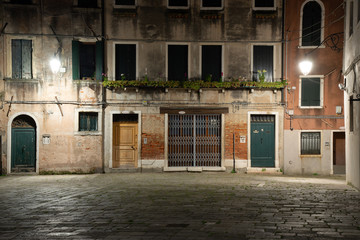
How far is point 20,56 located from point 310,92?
45.2 feet

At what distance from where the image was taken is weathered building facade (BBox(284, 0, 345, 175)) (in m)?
17.2

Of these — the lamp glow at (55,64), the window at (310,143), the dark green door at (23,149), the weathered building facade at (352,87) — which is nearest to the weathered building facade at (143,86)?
the dark green door at (23,149)

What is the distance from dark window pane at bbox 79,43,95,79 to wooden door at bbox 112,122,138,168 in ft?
8.99

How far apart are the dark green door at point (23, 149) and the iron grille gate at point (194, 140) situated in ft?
21.2

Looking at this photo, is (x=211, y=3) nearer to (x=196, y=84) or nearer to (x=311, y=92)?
(x=196, y=84)

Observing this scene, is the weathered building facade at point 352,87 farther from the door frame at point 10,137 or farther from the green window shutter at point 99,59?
the door frame at point 10,137

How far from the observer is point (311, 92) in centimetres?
1733

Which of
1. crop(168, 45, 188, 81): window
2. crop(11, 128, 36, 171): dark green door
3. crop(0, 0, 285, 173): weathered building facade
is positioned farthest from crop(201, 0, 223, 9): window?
crop(11, 128, 36, 171): dark green door

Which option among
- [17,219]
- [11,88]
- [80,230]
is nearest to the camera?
[80,230]

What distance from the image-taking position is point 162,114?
17344 mm

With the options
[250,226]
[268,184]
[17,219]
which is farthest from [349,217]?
[17,219]

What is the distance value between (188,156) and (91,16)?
8.10 m

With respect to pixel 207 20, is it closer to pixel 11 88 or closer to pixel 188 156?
pixel 188 156

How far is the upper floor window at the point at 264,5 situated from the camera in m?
17.2
